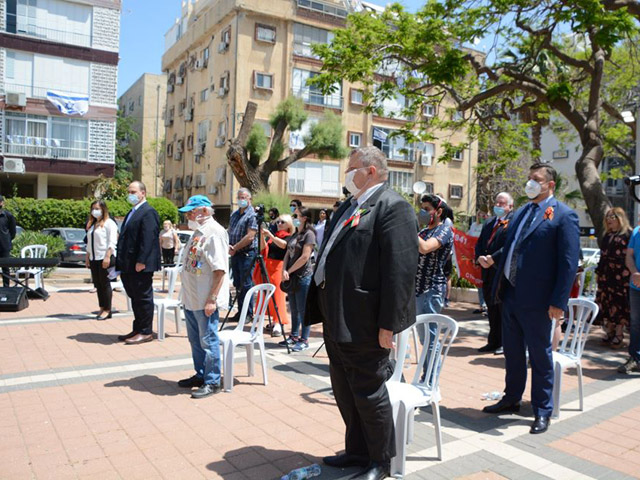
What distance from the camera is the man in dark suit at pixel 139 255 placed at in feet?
24.0

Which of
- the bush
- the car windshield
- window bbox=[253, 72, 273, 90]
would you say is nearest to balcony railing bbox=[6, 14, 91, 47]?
window bbox=[253, 72, 273, 90]

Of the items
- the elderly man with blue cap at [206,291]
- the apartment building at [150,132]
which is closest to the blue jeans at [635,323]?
the elderly man with blue cap at [206,291]

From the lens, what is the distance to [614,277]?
824 cm

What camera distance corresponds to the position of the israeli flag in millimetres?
26703

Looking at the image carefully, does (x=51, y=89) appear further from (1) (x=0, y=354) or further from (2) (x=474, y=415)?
(2) (x=474, y=415)

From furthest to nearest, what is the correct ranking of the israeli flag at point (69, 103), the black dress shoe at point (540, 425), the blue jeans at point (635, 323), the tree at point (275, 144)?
the israeli flag at point (69, 103), the tree at point (275, 144), the blue jeans at point (635, 323), the black dress shoe at point (540, 425)

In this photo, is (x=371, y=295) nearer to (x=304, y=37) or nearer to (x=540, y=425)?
(x=540, y=425)

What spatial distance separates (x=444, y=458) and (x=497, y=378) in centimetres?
255

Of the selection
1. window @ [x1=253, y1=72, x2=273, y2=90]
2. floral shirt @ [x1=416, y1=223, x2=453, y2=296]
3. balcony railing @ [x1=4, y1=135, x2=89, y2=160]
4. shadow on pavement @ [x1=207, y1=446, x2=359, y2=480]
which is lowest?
shadow on pavement @ [x1=207, y1=446, x2=359, y2=480]

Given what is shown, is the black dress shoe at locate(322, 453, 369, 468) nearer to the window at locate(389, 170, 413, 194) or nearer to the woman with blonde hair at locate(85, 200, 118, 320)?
the woman with blonde hair at locate(85, 200, 118, 320)

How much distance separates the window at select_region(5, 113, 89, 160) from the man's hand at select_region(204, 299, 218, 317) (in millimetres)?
25415

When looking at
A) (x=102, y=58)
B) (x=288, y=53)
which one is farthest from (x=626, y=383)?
(x=288, y=53)

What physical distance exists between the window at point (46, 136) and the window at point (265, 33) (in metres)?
11.3

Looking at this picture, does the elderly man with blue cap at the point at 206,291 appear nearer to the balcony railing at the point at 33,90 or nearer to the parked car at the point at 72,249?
the parked car at the point at 72,249
